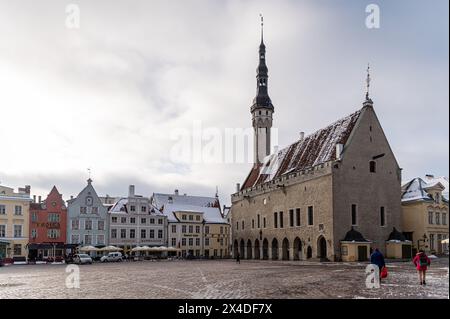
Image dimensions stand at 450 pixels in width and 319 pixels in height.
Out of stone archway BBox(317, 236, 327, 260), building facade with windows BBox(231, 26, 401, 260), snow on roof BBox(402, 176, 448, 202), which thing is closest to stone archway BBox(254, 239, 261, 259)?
building facade with windows BBox(231, 26, 401, 260)

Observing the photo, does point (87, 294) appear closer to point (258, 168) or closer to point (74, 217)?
point (74, 217)

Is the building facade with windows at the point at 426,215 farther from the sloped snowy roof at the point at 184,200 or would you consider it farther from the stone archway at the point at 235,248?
the sloped snowy roof at the point at 184,200

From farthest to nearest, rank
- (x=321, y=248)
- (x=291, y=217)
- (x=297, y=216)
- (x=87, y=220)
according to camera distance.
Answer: (x=87, y=220) → (x=291, y=217) → (x=297, y=216) → (x=321, y=248)

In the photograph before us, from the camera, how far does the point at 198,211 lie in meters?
80.0

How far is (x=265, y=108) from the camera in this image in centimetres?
7769

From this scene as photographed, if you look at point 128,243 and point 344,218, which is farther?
point 128,243

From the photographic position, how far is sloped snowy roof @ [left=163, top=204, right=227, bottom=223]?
7744 centimetres

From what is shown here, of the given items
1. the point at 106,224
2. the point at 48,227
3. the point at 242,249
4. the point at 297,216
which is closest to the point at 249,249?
the point at 242,249

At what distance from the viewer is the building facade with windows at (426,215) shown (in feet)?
176

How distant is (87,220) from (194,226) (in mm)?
17712

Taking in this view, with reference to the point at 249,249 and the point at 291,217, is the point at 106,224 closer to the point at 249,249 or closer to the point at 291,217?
the point at 249,249

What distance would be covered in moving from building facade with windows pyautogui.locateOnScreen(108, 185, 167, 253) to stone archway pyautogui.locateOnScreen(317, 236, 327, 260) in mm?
32133

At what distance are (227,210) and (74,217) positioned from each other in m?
37.1
